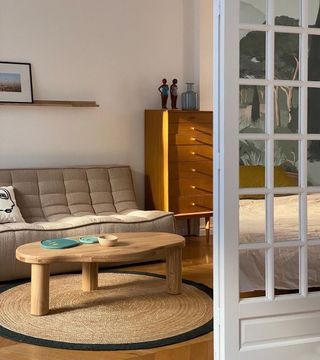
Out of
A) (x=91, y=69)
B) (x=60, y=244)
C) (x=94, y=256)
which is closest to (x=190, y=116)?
(x=91, y=69)

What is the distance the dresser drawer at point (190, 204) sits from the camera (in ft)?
21.2

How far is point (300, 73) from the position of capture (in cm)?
318

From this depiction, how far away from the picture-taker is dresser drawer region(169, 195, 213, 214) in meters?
6.47

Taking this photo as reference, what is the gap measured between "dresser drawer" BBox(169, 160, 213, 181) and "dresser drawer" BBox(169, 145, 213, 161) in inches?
1.6

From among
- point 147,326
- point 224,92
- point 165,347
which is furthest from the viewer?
point 147,326

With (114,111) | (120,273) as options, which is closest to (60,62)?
(114,111)

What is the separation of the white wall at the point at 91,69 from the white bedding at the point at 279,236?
3.60 metres

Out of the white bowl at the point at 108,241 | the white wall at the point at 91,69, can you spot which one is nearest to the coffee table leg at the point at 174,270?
the white bowl at the point at 108,241

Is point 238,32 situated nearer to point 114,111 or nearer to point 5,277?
point 5,277

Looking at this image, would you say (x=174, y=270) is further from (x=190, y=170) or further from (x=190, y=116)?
(x=190, y=116)

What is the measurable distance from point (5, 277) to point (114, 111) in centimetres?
228

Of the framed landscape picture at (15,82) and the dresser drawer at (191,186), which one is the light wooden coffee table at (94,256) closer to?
the dresser drawer at (191,186)

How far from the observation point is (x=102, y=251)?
434 centimetres

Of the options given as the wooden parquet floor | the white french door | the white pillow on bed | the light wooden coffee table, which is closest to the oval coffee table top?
the light wooden coffee table
